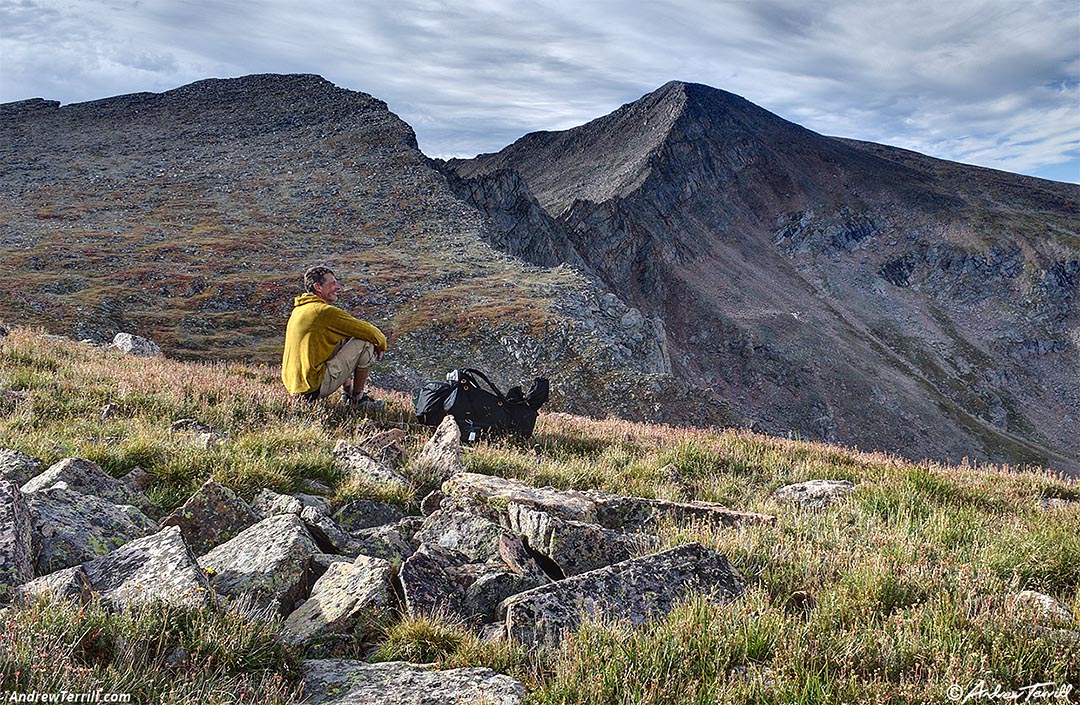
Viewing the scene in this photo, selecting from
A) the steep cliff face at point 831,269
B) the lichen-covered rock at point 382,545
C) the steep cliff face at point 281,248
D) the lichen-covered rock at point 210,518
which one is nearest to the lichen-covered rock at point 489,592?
the lichen-covered rock at point 382,545

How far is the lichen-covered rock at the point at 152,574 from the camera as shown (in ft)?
9.93

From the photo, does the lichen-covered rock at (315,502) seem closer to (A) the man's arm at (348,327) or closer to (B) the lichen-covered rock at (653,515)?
(B) the lichen-covered rock at (653,515)

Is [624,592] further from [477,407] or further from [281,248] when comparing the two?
[281,248]

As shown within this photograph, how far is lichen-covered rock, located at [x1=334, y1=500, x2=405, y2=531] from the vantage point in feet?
16.7

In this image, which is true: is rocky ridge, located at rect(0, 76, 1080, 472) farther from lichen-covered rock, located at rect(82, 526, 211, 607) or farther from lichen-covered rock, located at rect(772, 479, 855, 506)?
lichen-covered rock, located at rect(82, 526, 211, 607)

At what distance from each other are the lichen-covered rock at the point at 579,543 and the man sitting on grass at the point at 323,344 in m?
5.18

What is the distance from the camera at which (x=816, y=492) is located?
6.82m

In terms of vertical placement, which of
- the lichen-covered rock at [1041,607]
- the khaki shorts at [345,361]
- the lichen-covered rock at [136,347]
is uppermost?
the khaki shorts at [345,361]

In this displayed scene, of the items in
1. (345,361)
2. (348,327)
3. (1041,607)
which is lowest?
(1041,607)

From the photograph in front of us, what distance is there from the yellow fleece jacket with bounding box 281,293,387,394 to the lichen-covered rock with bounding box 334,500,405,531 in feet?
12.6

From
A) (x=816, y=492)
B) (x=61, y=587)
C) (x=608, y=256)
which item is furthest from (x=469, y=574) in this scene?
(x=608, y=256)

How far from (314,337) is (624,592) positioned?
6.56 meters

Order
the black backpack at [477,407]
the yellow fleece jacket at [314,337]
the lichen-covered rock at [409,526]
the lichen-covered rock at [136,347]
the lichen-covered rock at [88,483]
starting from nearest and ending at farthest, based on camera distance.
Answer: the lichen-covered rock at [88,483], the lichen-covered rock at [409,526], the black backpack at [477,407], the yellow fleece jacket at [314,337], the lichen-covered rock at [136,347]

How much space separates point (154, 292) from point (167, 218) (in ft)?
62.4
